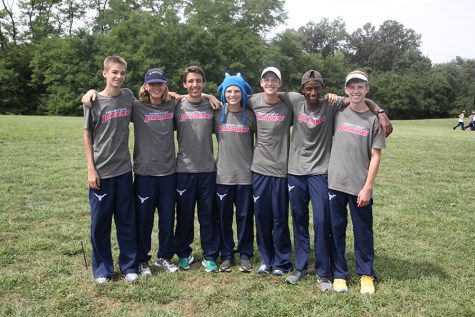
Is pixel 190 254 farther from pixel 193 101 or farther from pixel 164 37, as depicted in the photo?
pixel 164 37

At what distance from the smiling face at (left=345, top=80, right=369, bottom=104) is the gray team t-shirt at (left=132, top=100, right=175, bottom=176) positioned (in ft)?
6.03

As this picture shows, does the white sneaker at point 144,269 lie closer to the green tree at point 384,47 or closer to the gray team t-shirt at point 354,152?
the gray team t-shirt at point 354,152

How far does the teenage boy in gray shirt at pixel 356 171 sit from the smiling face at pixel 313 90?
0.85 feet

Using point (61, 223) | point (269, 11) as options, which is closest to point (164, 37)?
point (269, 11)

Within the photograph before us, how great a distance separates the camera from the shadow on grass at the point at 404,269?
4402mm

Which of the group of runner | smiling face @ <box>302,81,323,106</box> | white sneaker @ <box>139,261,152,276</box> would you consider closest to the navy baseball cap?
the group of runner

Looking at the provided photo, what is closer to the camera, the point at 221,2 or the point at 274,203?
the point at 274,203

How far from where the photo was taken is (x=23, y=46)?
141ft

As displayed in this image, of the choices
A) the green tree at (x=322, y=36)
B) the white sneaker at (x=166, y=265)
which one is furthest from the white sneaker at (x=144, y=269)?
the green tree at (x=322, y=36)

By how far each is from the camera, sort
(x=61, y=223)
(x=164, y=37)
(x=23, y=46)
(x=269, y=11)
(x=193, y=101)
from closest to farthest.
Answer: (x=193, y=101) → (x=61, y=223) → (x=164, y=37) → (x=23, y=46) → (x=269, y=11)

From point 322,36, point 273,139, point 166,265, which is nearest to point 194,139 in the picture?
point 273,139

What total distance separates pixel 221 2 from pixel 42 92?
2030 centimetres

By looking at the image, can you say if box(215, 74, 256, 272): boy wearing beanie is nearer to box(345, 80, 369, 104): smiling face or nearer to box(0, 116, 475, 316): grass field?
box(0, 116, 475, 316): grass field

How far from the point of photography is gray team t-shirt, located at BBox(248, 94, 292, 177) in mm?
4281
